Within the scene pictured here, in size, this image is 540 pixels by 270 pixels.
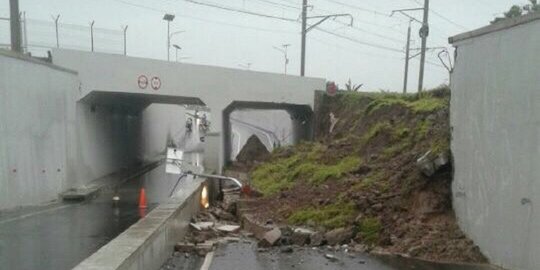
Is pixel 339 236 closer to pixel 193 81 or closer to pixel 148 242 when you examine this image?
pixel 148 242

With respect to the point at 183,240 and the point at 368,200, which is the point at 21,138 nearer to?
the point at 183,240

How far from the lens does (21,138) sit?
60.0ft

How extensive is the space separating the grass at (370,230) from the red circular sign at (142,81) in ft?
50.7

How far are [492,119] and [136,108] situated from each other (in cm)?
3294

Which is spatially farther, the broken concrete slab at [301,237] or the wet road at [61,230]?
the broken concrete slab at [301,237]

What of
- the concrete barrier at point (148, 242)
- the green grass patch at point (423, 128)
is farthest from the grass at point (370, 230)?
the green grass patch at point (423, 128)

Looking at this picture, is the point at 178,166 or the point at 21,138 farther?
the point at 178,166

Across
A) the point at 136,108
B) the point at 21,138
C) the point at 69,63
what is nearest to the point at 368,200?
the point at 21,138

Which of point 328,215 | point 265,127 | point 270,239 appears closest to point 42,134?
point 270,239

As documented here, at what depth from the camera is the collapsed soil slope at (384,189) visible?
12.0 meters

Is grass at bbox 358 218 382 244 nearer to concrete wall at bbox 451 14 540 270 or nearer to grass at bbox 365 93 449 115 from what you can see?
concrete wall at bbox 451 14 540 270

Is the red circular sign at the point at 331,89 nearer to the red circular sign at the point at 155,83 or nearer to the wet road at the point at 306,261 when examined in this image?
the red circular sign at the point at 155,83

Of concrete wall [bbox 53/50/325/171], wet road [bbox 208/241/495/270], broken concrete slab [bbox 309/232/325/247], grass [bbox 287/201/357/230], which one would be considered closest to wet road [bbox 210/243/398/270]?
wet road [bbox 208/241/495/270]

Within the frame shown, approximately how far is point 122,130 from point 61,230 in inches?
880
